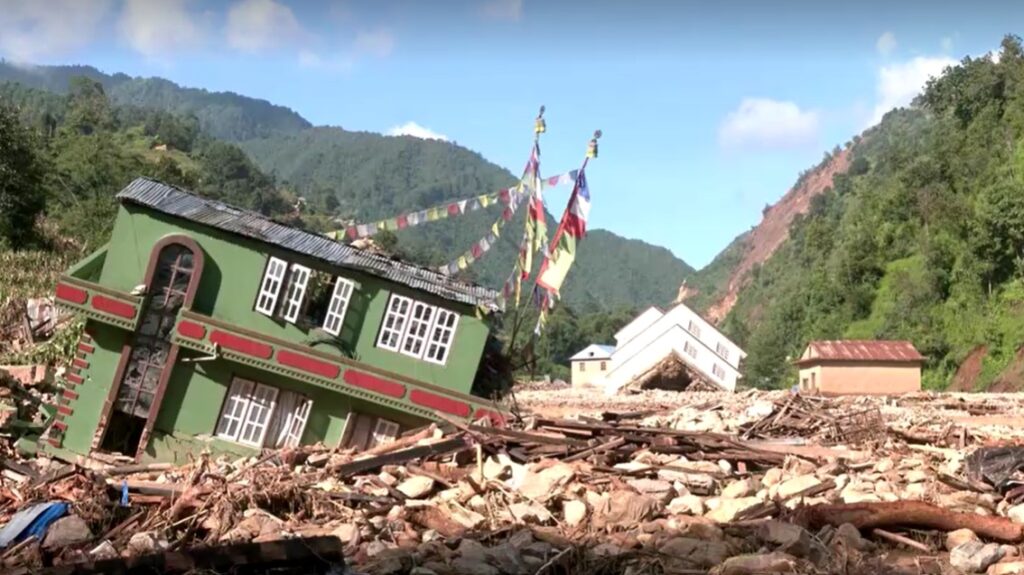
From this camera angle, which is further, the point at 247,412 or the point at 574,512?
the point at 247,412

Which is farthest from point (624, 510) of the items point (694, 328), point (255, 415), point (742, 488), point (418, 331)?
point (694, 328)

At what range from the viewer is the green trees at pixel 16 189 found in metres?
51.8

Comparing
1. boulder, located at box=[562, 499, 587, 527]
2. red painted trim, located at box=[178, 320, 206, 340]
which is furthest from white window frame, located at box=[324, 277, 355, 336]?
boulder, located at box=[562, 499, 587, 527]

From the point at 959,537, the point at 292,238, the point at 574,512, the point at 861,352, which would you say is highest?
the point at 861,352

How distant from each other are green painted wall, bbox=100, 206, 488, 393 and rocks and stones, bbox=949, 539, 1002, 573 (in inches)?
362

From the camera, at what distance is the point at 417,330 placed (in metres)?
17.6

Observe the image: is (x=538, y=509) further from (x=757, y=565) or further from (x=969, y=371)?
(x=969, y=371)

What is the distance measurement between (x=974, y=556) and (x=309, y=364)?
10894 millimetres

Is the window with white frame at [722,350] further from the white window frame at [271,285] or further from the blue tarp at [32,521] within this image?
the blue tarp at [32,521]

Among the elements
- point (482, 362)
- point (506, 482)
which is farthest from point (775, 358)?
point (506, 482)

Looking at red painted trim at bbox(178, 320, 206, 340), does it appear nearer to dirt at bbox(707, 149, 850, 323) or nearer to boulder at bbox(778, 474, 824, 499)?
boulder at bbox(778, 474, 824, 499)

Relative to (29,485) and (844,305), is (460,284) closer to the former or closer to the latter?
(29,485)

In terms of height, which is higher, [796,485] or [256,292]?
[256,292]

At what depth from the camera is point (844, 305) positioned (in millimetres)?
69438
